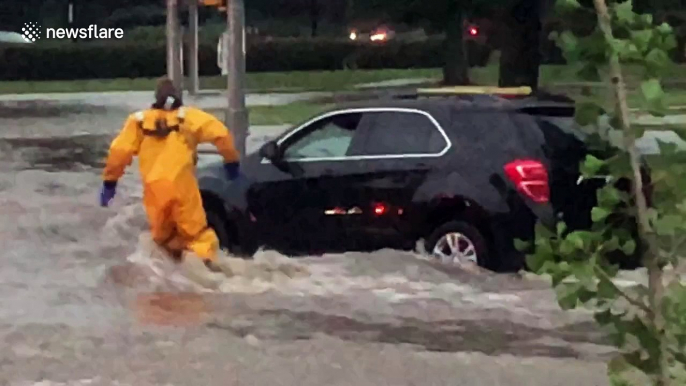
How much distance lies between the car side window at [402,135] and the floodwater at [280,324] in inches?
34.2

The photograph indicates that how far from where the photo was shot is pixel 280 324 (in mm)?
10148

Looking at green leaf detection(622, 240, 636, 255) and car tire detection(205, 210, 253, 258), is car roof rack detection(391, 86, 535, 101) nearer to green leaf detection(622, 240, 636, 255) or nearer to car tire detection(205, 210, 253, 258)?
car tire detection(205, 210, 253, 258)

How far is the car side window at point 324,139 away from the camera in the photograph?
12656mm

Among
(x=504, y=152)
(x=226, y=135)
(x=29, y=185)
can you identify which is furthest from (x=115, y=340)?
(x=29, y=185)

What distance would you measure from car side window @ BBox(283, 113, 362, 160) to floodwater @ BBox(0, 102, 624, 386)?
893 mm

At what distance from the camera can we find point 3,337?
981 centimetres

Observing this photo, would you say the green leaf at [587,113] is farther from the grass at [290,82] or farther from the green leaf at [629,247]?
the grass at [290,82]

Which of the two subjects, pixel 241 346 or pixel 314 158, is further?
pixel 314 158

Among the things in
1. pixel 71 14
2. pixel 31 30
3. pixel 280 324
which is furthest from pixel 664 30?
pixel 31 30

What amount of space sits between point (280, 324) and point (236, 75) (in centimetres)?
793

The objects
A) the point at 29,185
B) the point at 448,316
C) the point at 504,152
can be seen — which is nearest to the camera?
the point at 448,316

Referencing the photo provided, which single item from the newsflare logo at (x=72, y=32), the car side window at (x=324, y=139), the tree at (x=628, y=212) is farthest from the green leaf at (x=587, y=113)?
the newsflare logo at (x=72, y=32)

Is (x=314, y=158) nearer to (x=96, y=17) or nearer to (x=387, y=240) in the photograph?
(x=387, y=240)

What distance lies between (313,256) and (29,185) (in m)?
8.62
